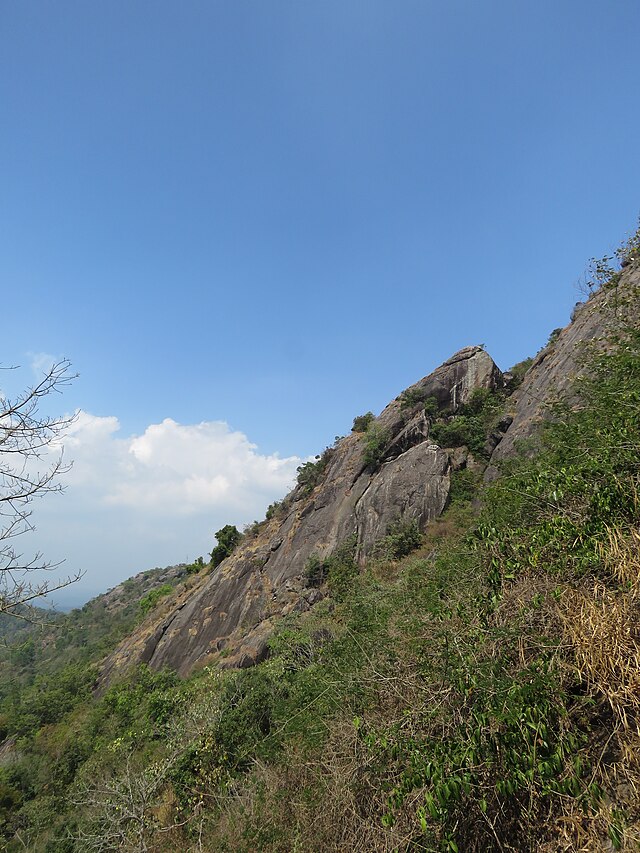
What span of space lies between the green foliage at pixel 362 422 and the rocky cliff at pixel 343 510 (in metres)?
1.44

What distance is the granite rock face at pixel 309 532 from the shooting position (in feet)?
79.0

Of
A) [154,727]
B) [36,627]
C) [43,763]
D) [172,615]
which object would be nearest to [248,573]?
[172,615]

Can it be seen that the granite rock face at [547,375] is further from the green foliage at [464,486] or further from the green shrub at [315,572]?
the green shrub at [315,572]

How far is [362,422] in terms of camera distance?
36375 millimetres

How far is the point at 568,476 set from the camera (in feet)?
17.4

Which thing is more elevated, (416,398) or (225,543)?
(416,398)

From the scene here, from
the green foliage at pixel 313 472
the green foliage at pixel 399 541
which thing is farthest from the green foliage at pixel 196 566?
the green foliage at pixel 399 541

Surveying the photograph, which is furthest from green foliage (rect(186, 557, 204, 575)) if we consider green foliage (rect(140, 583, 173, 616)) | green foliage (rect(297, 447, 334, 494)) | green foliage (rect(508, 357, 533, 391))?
green foliage (rect(508, 357, 533, 391))

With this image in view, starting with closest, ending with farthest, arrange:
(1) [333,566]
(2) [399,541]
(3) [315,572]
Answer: (2) [399,541] → (1) [333,566] → (3) [315,572]

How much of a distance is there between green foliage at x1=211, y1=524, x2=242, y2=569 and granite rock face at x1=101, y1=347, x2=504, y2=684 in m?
1.93

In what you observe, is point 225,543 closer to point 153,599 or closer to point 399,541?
point 153,599

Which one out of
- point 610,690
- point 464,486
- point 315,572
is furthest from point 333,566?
point 610,690

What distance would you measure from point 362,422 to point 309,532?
41.0 feet

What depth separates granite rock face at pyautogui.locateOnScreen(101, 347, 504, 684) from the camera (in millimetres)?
24078
